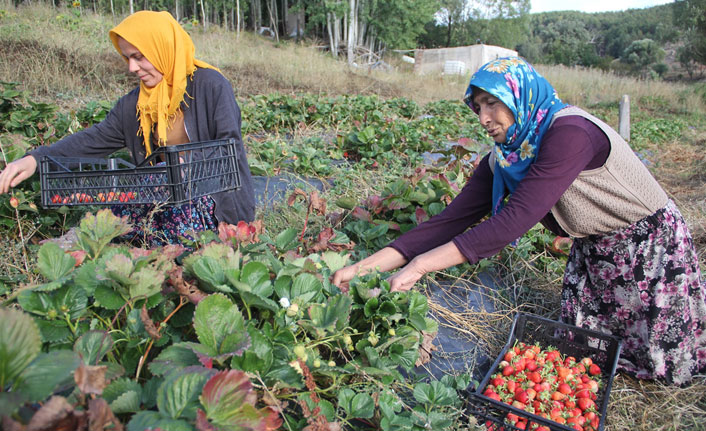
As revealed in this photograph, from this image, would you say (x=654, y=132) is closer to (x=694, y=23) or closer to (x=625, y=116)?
(x=625, y=116)

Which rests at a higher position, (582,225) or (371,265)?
(582,225)

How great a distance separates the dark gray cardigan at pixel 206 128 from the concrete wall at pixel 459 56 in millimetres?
21558

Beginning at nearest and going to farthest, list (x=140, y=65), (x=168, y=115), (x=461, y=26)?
(x=140, y=65) < (x=168, y=115) < (x=461, y=26)

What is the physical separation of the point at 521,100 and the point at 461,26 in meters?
43.3

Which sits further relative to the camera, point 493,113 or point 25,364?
point 493,113

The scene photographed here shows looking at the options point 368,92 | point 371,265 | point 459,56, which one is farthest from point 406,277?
point 459,56

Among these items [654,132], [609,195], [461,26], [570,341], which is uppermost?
[461,26]

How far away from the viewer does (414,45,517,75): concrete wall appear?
23.7 m

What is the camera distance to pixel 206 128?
2.48 meters

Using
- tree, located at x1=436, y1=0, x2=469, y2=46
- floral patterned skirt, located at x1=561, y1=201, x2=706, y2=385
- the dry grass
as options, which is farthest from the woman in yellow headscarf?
tree, located at x1=436, y1=0, x2=469, y2=46

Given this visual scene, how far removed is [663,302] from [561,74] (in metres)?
19.8

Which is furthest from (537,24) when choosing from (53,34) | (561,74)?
(53,34)

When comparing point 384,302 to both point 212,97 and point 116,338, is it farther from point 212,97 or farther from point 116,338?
point 212,97

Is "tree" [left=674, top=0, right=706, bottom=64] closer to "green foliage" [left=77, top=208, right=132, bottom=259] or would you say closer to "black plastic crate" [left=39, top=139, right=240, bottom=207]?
"black plastic crate" [left=39, top=139, right=240, bottom=207]
